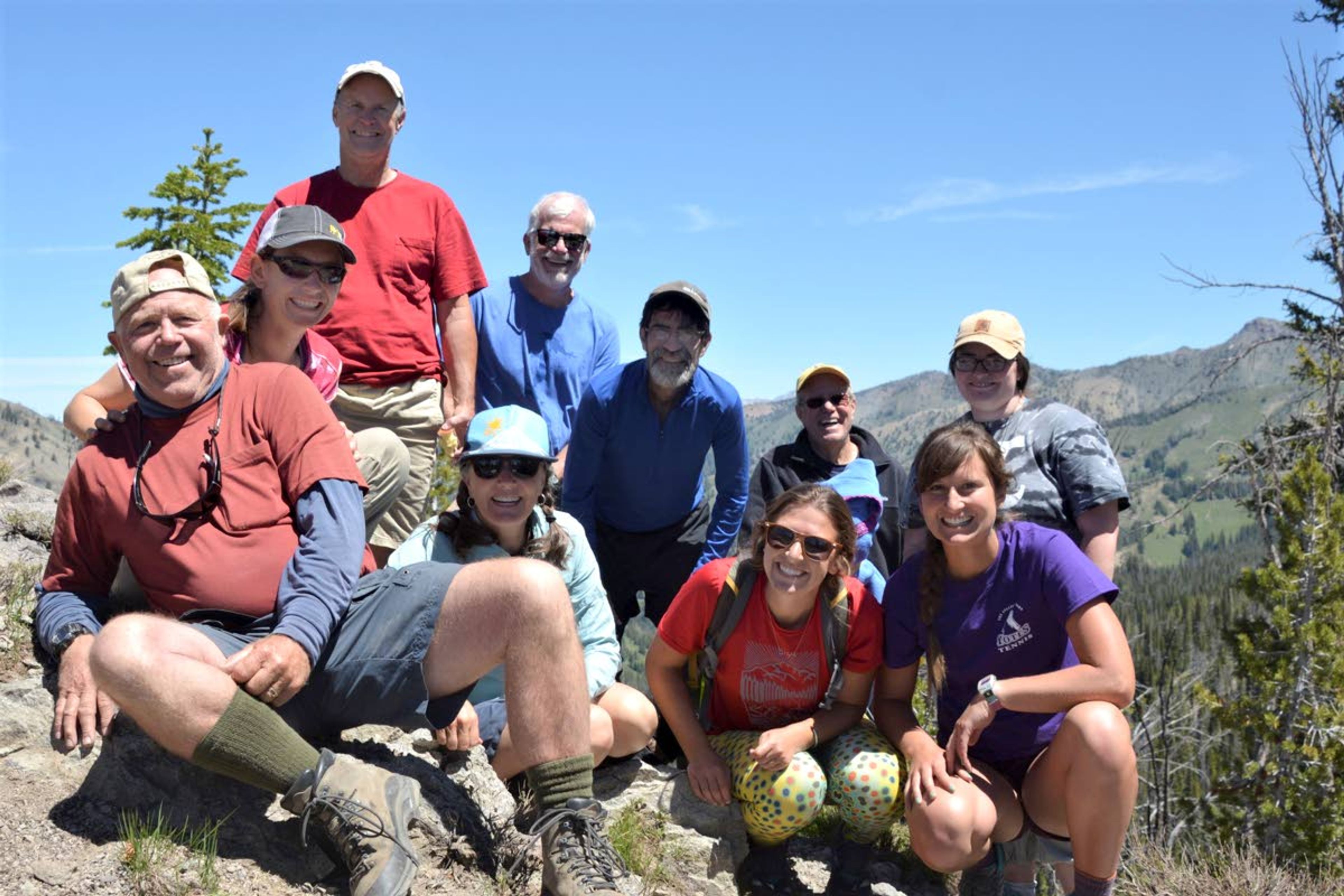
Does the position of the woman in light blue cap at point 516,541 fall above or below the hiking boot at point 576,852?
above

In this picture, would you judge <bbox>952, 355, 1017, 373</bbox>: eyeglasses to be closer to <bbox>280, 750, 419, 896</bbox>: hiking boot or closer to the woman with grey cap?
the woman with grey cap

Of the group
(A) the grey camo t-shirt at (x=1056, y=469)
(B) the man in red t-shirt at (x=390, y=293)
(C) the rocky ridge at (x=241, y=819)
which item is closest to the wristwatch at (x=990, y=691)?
(A) the grey camo t-shirt at (x=1056, y=469)

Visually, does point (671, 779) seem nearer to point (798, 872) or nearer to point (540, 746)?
point (798, 872)

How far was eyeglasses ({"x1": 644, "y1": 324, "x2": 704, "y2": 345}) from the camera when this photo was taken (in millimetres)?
6082

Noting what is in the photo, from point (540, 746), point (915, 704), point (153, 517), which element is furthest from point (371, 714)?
point (915, 704)

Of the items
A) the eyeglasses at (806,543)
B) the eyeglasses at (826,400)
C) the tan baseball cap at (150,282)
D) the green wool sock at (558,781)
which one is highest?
the tan baseball cap at (150,282)

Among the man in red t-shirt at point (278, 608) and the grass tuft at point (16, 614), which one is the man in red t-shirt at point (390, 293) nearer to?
the grass tuft at point (16, 614)

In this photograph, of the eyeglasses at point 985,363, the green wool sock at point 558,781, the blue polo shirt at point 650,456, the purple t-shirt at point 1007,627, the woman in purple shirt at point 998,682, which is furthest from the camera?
the blue polo shirt at point 650,456

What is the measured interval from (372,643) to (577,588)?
1.36 metres

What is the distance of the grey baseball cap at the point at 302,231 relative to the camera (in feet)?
15.3

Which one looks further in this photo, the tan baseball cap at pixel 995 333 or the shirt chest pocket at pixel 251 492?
the tan baseball cap at pixel 995 333

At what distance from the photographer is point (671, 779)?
5.19 m

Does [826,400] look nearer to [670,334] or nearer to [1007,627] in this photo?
[670,334]

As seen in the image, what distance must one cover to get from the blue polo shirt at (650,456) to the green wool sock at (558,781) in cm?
289
